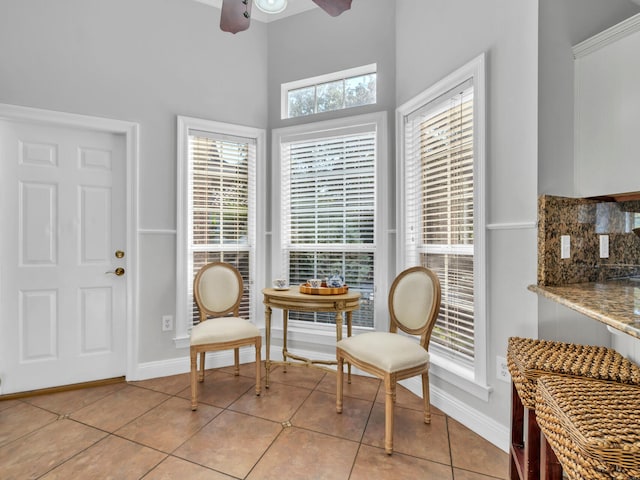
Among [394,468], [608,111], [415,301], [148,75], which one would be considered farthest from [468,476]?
[148,75]

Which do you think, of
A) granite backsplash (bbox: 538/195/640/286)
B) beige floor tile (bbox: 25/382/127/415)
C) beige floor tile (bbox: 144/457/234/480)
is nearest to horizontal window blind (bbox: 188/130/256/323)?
beige floor tile (bbox: 25/382/127/415)

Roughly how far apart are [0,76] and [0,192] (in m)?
0.83

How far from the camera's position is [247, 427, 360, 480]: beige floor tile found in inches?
66.4

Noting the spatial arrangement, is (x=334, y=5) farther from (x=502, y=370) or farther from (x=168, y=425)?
(x=168, y=425)

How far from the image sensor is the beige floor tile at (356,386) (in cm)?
257

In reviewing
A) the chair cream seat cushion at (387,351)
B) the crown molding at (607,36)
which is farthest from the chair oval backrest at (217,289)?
the crown molding at (607,36)

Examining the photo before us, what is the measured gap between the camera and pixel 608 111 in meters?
1.66

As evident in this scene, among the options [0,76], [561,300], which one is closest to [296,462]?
[561,300]

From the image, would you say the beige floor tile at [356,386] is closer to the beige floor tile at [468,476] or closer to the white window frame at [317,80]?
the beige floor tile at [468,476]

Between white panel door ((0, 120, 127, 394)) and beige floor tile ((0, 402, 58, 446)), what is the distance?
0.89ft

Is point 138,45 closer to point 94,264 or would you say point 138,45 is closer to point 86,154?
point 86,154

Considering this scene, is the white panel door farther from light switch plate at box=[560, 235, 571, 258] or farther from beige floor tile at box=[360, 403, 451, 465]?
light switch plate at box=[560, 235, 571, 258]

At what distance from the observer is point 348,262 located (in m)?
3.03

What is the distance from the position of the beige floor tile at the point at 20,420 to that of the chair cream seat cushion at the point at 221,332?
102 centimetres
